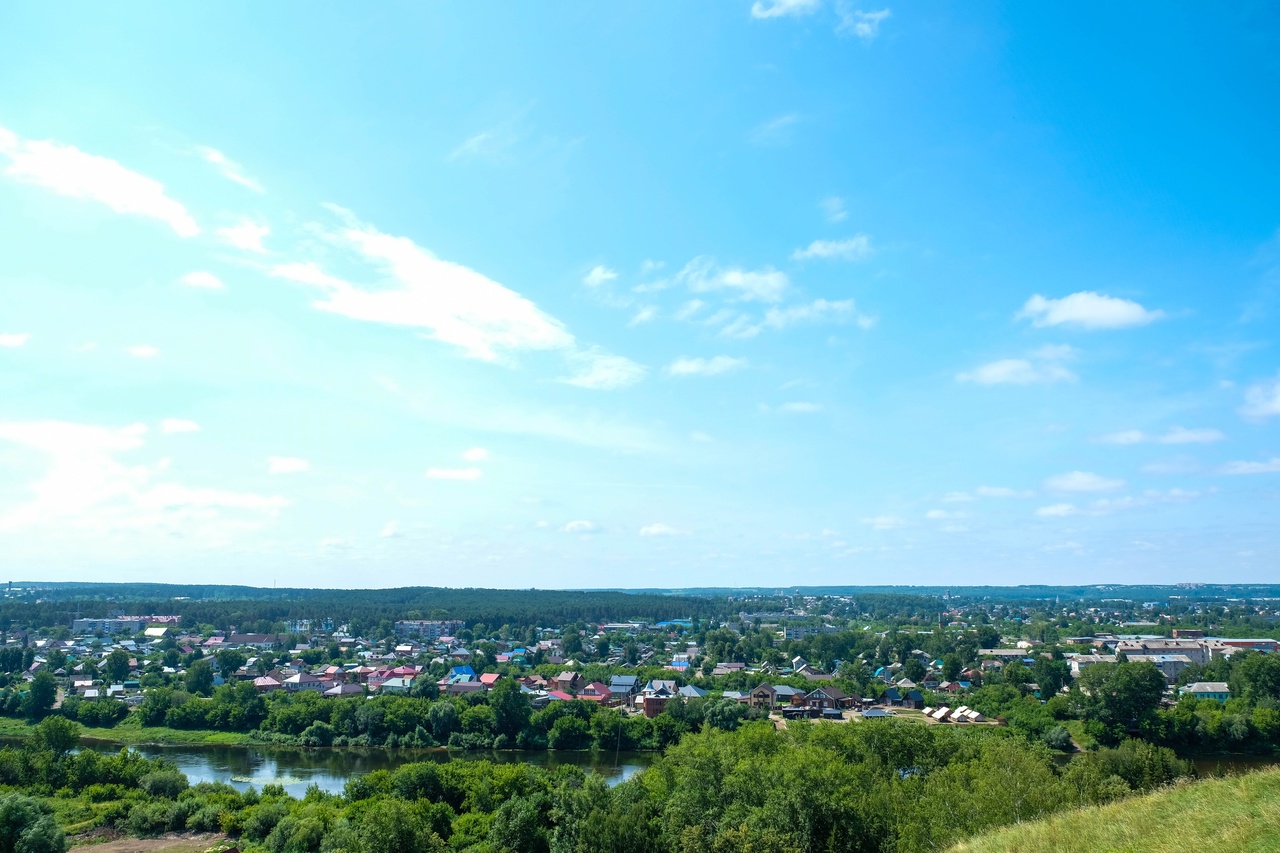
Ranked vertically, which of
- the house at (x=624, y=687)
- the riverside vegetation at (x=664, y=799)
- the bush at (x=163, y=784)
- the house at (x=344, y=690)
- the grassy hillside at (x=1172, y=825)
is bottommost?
the house at (x=624, y=687)

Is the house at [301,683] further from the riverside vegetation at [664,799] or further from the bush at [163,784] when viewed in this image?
the bush at [163,784]

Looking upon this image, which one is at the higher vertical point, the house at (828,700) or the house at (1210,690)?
the house at (1210,690)

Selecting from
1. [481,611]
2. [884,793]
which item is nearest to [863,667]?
[884,793]

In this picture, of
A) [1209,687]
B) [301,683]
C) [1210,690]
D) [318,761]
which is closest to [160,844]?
[318,761]

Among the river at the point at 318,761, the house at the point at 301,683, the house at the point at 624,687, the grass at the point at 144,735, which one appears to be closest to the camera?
the river at the point at 318,761

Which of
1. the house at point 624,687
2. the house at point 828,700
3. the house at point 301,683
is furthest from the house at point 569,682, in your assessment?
the house at point 301,683

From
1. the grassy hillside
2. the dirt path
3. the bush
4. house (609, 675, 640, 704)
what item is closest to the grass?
the bush

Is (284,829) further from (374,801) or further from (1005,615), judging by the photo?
(1005,615)
